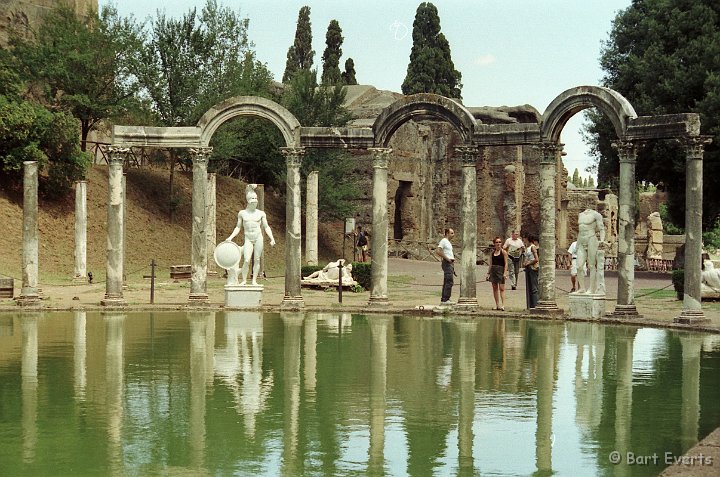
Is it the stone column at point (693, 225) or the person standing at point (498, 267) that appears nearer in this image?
the stone column at point (693, 225)

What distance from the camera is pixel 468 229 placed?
997 inches

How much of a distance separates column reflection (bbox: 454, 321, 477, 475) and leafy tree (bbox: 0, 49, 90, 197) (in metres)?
22.8

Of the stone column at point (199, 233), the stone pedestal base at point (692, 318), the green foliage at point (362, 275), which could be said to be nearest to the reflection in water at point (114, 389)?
the stone column at point (199, 233)

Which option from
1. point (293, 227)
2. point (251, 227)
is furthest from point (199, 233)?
point (293, 227)

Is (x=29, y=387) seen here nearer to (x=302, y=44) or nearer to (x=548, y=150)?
(x=548, y=150)

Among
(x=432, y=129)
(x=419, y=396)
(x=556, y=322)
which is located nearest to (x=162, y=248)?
(x=432, y=129)

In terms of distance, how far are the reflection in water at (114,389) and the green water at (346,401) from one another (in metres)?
0.03

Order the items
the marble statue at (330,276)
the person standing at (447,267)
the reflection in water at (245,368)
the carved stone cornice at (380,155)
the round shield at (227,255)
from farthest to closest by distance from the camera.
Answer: the marble statue at (330,276)
the carved stone cornice at (380,155)
the round shield at (227,255)
the person standing at (447,267)
the reflection in water at (245,368)

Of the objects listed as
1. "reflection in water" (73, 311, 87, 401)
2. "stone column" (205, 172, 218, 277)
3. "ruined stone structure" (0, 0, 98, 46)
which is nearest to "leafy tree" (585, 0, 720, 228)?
"stone column" (205, 172, 218, 277)

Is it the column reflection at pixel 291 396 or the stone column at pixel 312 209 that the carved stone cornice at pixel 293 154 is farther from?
the stone column at pixel 312 209

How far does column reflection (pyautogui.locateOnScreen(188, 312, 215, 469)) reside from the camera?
392 inches

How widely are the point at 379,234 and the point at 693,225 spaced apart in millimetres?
7276

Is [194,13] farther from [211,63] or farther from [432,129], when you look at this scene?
[432,129]

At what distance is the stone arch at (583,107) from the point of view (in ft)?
76.7
